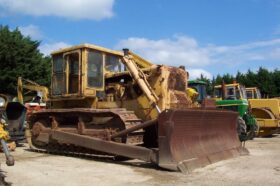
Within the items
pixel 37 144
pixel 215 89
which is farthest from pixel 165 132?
pixel 215 89

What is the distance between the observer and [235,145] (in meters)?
11.2

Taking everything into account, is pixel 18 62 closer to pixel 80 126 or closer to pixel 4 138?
pixel 80 126

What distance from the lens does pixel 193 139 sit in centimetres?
930

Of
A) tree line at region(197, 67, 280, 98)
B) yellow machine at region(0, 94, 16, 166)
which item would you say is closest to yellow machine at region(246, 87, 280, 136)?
yellow machine at region(0, 94, 16, 166)

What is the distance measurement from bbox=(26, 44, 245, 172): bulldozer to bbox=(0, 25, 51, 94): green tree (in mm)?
19035

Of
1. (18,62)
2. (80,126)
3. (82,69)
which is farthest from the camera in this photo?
(18,62)

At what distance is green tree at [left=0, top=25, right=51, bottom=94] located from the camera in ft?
99.6

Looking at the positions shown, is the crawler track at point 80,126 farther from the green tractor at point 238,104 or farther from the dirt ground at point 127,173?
the green tractor at point 238,104

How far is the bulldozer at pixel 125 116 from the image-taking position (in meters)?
8.84

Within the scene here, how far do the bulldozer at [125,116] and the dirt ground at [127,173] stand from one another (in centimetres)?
36

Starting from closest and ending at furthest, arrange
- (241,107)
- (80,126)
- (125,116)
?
(125,116)
(80,126)
(241,107)

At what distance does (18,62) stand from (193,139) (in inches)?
967

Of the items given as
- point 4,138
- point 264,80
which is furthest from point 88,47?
point 264,80

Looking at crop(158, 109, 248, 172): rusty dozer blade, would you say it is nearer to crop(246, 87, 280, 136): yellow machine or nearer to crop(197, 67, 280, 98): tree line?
crop(246, 87, 280, 136): yellow machine
